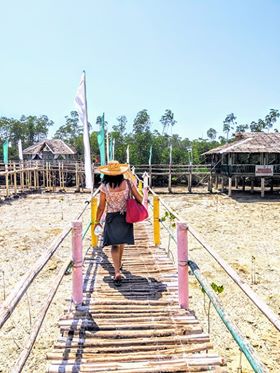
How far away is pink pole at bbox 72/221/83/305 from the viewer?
3504 millimetres

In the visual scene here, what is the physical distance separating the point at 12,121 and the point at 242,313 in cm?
4849

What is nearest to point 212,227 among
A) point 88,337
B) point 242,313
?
point 242,313

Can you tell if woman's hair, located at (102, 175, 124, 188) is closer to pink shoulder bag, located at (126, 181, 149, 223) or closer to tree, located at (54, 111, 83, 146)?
pink shoulder bag, located at (126, 181, 149, 223)

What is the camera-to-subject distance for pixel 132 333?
3076mm

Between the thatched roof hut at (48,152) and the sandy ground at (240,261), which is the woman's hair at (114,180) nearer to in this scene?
the sandy ground at (240,261)

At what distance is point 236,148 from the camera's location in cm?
2131

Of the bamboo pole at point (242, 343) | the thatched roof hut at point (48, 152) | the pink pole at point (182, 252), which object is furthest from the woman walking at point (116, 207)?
the thatched roof hut at point (48, 152)

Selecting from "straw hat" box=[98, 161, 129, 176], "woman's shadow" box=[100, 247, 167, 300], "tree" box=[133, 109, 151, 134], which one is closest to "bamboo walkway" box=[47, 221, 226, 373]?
"woman's shadow" box=[100, 247, 167, 300]

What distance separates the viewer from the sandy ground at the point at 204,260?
519 centimetres

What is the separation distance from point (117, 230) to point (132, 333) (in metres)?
1.32

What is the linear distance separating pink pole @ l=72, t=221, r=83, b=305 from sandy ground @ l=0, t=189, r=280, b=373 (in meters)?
1.65

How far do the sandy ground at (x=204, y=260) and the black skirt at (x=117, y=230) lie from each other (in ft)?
6.46

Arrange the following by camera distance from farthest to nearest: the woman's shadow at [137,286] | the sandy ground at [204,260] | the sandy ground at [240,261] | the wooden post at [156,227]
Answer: the wooden post at [156,227]
the sandy ground at [240,261]
the sandy ground at [204,260]
the woman's shadow at [137,286]

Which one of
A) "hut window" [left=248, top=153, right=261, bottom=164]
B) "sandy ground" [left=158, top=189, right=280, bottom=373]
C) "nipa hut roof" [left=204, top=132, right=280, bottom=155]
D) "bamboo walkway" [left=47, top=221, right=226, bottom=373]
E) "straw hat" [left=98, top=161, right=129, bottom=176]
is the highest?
"nipa hut roof" [left=204, top=132, right=280, bottom=155]
